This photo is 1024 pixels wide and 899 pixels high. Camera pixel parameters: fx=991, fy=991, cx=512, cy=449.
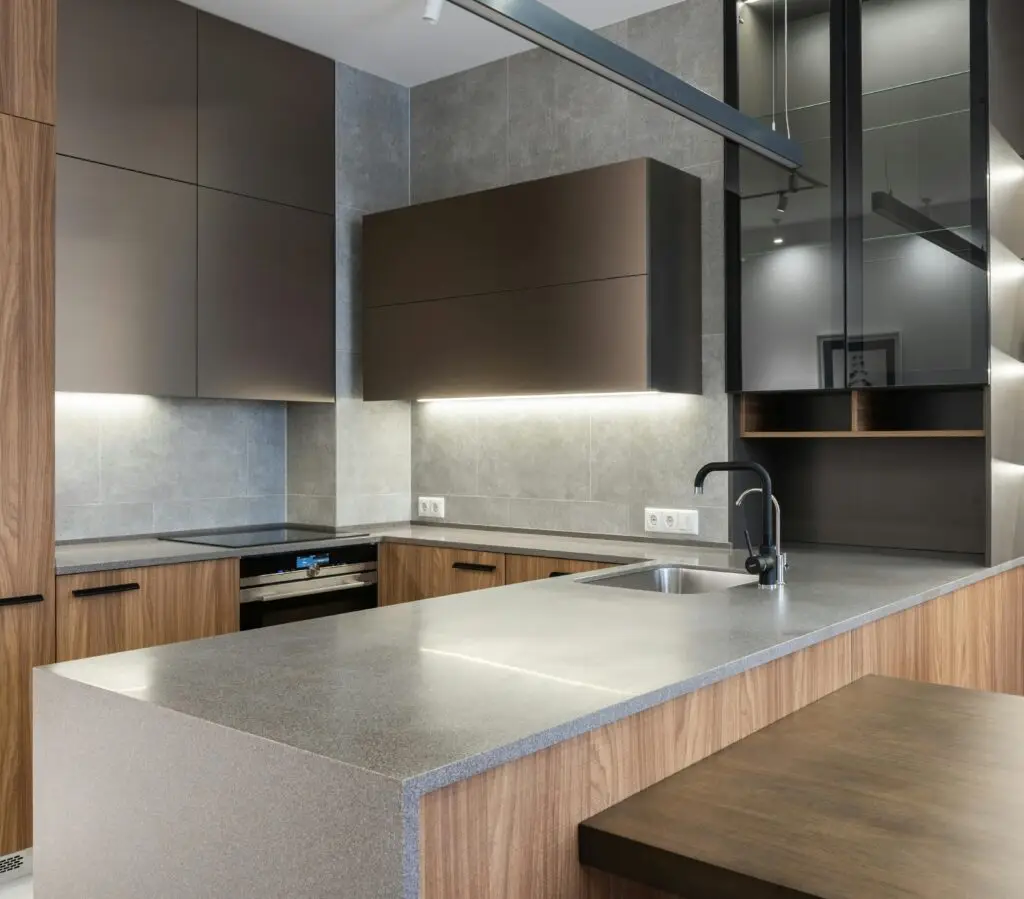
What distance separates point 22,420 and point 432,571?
5.08 ft

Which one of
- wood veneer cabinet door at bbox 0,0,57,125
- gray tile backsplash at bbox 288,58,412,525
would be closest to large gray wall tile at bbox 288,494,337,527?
gray tile backsplash at bbox 288,58,412,525

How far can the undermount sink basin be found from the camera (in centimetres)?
286

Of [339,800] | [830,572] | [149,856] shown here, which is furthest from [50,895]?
[830,572]

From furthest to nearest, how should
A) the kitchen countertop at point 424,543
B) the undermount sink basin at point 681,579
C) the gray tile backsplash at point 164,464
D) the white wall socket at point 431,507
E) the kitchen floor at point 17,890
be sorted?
1. the white wall socket at point 431,507
2. the gray tile backsplash at point 164,464
3. the kitchen countertop at point 424,543
4. the undermount sink basin at point 681,579
5. the kitchen floor at point 17,890

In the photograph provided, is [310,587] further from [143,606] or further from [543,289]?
[543,289]

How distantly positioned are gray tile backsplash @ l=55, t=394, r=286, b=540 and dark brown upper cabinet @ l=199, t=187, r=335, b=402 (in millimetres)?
356

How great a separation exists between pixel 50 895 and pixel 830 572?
82.7 inches

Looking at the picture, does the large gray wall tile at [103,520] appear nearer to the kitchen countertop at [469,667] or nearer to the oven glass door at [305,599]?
the oven glass door at [305,599]

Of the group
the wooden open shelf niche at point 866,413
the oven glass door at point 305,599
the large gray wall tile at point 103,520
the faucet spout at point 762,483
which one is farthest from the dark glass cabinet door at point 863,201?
the large gray wall tile at point 103,520

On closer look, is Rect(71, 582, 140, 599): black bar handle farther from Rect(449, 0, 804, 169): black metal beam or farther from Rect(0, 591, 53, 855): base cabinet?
Rect(449, 0, 804, 169): black metal beam

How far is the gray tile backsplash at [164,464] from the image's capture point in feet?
12.1

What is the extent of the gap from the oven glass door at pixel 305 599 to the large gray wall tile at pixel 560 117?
1806mm

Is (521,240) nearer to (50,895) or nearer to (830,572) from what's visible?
(830,572)

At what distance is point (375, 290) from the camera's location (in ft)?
13.7
